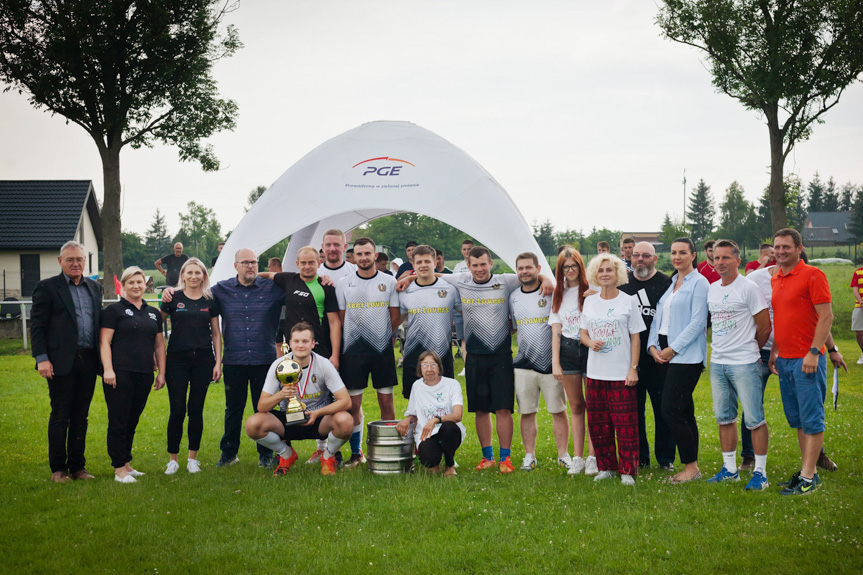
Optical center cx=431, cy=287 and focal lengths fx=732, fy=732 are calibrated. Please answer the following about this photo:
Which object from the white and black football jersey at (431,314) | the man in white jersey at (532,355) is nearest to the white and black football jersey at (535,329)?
A: the man in white jersey at (532,355)

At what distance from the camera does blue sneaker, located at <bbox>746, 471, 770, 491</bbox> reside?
503 centimetres

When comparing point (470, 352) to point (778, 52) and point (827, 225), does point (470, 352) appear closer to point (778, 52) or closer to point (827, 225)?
point (778, 52)

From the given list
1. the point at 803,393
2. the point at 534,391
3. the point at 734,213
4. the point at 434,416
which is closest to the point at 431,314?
the point at 434,416

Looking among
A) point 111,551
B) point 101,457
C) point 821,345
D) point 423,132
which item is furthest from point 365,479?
point 423,132

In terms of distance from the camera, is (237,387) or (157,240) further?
(157,240)

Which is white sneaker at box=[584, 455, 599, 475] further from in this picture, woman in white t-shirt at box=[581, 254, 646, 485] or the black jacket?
the black jacket

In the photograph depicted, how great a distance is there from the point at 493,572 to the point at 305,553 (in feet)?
3.49

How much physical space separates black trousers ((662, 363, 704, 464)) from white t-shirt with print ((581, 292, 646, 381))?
331mm

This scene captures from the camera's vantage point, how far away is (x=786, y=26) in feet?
51.0

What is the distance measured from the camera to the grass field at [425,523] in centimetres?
392

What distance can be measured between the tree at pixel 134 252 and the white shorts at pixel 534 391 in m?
76.5

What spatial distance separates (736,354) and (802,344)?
1.38ft

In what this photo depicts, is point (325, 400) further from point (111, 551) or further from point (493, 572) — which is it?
point (493, 572)

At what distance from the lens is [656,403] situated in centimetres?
576
